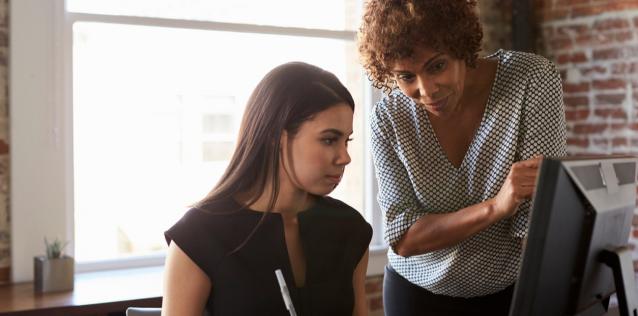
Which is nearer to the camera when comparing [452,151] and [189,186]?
[452,151]

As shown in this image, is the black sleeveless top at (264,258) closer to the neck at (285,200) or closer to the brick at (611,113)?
the neck at (285,200)

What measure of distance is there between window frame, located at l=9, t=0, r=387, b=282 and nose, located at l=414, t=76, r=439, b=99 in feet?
5.39

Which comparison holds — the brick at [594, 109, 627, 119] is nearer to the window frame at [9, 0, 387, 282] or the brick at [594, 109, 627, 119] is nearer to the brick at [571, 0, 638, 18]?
the brick at [571, 0, 638, 18]

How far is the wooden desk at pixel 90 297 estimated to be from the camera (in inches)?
95.1

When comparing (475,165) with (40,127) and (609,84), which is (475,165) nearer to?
(40,127)

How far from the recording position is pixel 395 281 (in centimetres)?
208

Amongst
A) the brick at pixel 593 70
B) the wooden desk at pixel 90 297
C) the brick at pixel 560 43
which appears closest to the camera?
the wooden desk at pixel 90 297

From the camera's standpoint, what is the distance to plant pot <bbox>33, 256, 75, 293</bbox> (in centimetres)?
264

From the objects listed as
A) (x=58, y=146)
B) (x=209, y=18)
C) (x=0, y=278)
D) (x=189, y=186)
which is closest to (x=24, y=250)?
(x=0, y=278)

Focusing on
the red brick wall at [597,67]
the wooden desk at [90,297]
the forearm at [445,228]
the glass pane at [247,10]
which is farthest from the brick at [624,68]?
the wooden desk at [90,297]

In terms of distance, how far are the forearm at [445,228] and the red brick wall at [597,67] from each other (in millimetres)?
1950

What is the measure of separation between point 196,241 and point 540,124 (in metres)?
0.79

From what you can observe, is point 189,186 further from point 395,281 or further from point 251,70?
point 395,281

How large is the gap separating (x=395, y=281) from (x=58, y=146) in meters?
1.48
